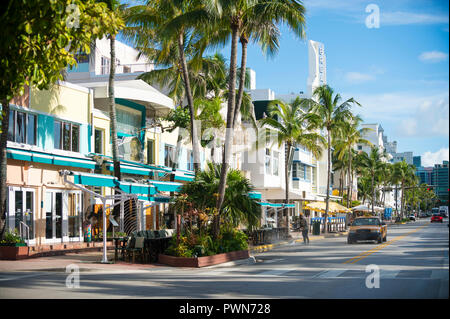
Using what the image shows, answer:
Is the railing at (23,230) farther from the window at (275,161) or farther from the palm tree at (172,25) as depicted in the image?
the window at (275,161)

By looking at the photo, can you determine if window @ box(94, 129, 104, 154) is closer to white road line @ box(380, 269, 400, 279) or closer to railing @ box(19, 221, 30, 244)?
railing @ box(19, 221, 30, 244)

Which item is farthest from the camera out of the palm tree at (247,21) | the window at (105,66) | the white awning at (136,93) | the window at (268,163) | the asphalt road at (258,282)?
the window at (268,163)

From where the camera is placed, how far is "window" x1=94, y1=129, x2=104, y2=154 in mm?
29781

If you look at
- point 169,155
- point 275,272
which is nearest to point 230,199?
point 275,272

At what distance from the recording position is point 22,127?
2411 cm

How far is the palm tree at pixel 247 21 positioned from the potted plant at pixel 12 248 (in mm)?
7826

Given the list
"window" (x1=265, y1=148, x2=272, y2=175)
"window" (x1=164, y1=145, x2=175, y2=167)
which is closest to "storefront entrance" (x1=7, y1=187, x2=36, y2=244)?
"window" (x1=164, y1=145, x2=175, y2=167)

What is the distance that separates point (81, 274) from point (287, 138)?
2856 cm

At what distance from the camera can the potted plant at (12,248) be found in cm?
2052

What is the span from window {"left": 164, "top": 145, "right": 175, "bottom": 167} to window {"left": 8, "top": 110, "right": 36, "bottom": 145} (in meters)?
13.3

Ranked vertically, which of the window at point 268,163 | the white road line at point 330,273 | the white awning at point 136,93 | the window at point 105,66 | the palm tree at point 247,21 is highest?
the window at point 105,66

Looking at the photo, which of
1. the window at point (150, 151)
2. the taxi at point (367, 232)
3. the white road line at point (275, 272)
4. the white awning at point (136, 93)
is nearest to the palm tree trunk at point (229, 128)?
the white road line at point (275, 272)

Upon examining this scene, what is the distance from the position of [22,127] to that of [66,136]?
321cm
